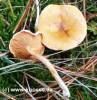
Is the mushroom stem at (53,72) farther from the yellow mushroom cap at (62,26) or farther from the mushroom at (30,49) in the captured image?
the yellow mushroom cap at (62,26)

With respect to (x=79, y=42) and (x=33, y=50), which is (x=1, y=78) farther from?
(x=79, y=42)

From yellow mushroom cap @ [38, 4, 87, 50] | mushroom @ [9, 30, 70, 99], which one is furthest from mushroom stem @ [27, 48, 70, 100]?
yellow mushroom cap @ [38, 4, 87, 50]

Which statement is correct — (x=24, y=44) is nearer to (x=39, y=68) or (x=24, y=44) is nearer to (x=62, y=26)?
(x=39, y=68)

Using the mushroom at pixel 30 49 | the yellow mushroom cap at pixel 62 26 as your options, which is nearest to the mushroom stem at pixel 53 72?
the mushroom at pixel 30 49

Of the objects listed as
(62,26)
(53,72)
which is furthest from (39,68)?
(62,26)

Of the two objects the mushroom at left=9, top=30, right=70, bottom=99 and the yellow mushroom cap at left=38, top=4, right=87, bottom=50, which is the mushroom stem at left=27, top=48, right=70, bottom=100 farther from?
the yellow mushroom cap at left=38, top=4, right=87, bottom=50

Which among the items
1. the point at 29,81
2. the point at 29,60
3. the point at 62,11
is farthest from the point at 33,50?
the point at 62,11

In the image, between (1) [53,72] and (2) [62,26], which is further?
(2) [62,26]
